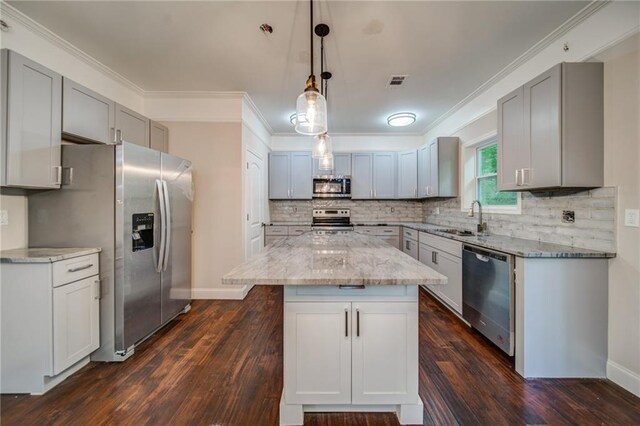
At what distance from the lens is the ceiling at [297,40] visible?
6.57 ft

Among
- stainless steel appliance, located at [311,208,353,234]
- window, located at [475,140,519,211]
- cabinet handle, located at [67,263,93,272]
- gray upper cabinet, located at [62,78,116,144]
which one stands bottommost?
cabinet handle, located at [67,263,93,272]

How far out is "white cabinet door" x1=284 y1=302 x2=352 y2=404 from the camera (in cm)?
150

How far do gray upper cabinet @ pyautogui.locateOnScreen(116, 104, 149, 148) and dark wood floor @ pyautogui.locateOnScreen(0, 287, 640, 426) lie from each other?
7.07ft

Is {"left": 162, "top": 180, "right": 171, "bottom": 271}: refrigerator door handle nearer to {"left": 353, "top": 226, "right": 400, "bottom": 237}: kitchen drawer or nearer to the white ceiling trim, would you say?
{"left": 353, "top": 226, "right": 400, "bottom": 237}: kitchen drawer

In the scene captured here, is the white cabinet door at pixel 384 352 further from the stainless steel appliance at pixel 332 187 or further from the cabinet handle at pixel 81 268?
the stainless steel appliance at pixel 332 187

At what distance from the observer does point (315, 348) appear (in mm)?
1505

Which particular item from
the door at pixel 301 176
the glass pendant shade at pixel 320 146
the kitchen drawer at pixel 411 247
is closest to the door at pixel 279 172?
the door at pixel 301 176

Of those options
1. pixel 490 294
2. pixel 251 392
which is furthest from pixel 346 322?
pixel 490 294

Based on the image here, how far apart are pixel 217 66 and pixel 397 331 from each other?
120 inches

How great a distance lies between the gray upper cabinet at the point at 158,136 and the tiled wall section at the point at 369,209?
233cm

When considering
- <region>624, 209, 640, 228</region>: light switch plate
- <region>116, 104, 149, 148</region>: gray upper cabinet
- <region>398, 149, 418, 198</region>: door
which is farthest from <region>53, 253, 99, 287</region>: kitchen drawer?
<region>398, 149, 418, 198</region>: door

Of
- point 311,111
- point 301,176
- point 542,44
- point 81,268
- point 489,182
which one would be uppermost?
point 542,44

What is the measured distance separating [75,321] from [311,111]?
231cm

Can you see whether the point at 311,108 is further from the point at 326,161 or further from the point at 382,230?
the point at 382,230
